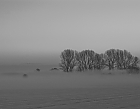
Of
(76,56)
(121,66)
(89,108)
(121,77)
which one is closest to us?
(89,108)

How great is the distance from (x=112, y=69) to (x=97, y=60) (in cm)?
386

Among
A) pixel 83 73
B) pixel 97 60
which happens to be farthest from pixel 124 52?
pixel 83 73

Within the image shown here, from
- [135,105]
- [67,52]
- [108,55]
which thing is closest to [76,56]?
[67,52]

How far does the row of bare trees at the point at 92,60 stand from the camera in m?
47.1

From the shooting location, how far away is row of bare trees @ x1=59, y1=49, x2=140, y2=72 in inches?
1853

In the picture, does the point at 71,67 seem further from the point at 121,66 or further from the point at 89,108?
the point at 89,108

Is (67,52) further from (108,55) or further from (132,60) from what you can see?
(132,60)

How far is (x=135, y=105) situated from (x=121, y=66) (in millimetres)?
34581

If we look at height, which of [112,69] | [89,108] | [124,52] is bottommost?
[89,108]

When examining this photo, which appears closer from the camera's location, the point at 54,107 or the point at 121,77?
the point at 54,107

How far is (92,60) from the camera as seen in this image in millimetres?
48781

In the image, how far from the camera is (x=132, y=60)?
47.0 metres

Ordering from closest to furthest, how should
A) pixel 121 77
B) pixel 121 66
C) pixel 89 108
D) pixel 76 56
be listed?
pixel 89 108, pixel 121 77, pixel 121 66, pixel 76 56

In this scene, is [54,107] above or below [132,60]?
below
